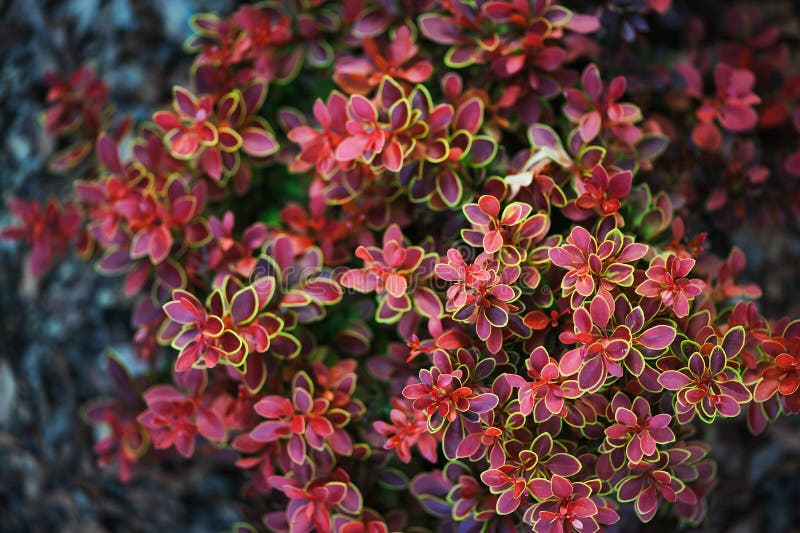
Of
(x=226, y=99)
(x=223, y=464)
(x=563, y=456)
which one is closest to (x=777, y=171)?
(x=563, y=456)

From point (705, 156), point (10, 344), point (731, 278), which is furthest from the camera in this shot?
point (10, 344)

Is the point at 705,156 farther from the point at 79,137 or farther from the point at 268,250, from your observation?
the point at 79,137

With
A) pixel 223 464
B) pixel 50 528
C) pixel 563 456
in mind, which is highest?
pixel 563 456

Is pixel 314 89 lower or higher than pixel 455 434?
higher

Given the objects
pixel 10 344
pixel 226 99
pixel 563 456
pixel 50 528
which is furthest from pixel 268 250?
pixel 50 528

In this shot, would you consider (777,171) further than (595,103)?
Yes

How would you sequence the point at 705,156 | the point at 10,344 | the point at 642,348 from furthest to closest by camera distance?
the point at 10,344, the point at 705,156, the point at 642,348
